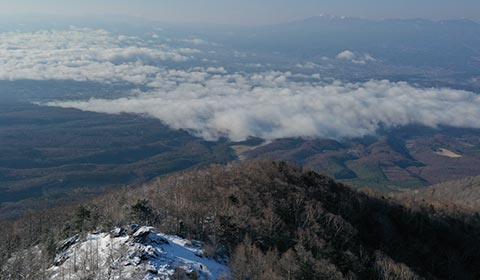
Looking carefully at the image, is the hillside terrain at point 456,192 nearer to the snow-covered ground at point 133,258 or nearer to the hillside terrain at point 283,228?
the hillside terrain at point 283,228

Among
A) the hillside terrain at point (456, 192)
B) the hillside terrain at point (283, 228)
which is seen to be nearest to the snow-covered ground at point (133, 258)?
the hillside terrain at point (283, 228)

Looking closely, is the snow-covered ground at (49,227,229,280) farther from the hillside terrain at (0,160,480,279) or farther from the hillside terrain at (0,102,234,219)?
the hillside terrain at (0,102,234,219)

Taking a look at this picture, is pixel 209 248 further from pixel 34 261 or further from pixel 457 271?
pixel 457 271

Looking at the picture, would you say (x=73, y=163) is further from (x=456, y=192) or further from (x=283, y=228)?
(x=283, y=228)

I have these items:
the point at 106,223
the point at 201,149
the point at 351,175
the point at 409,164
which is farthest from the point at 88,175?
the point at 409,164

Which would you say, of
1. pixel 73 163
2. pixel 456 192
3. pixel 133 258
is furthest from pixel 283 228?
pixel 73 163
